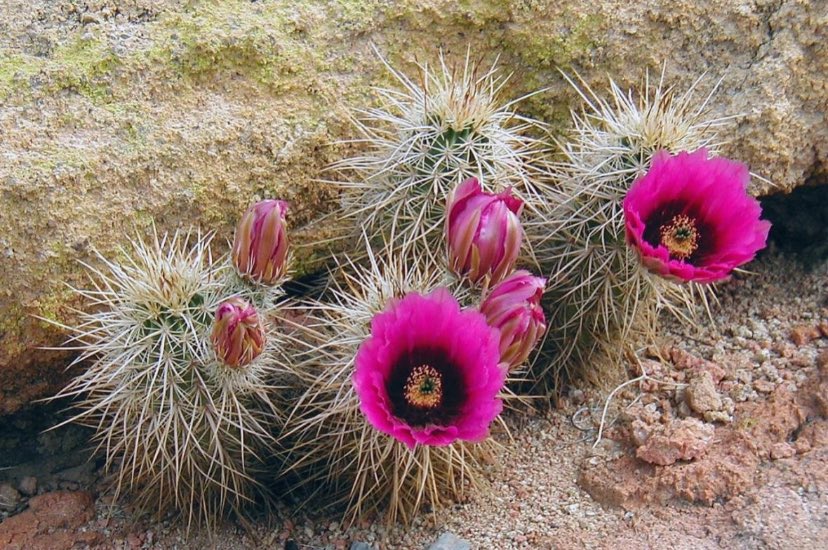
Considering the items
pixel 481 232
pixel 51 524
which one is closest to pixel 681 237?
pixel 481 232

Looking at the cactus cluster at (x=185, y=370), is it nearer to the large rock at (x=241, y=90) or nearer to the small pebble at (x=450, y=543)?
the large rock at (x=241, y=90)

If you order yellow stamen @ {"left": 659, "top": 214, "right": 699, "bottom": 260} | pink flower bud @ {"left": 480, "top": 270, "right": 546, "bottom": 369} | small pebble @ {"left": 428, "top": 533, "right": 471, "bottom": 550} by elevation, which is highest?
yellow stamen @ {"left": 659, "top": 214, "right": 699, "bottom": 260}

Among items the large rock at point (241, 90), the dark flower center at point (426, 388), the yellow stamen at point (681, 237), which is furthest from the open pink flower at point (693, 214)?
A: the large rock at point (241, 90)

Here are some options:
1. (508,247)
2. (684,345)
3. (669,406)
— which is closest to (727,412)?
(669,406)

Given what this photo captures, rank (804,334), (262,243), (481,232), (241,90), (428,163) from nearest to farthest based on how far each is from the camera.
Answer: (481,232) < (262,243) < (428,163) < (241,90) < (804,334)

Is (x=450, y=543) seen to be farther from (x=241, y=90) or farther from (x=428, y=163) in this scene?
(x=241, y=90)

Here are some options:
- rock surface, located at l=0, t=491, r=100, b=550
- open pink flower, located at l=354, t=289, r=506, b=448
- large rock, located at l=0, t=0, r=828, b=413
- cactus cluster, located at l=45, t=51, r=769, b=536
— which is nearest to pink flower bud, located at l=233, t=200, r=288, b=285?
cactus cluster, located at l=45, t=51, r=769, b=536

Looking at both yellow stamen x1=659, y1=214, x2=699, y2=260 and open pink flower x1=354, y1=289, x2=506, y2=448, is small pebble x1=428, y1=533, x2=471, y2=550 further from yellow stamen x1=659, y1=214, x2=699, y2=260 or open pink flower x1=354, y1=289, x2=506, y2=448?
yellow stamen x1=659, y1=214, x2=699, y2=260
